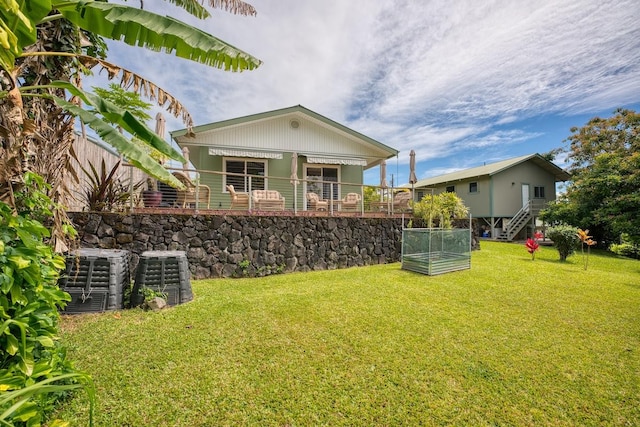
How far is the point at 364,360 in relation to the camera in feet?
10.5

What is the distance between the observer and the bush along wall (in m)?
6.74

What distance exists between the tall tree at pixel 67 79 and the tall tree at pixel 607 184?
20.4 metres

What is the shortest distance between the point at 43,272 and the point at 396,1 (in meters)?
10.0

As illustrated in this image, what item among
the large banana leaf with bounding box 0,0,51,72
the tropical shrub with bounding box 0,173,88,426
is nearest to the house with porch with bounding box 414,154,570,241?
the large banana leaf with bounding box 0,0,51,72

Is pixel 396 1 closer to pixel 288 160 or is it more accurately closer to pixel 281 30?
pixel 281 30

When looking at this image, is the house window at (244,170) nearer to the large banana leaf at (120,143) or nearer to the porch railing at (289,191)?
the porch railing at (289,191)

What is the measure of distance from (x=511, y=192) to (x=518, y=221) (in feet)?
7.92

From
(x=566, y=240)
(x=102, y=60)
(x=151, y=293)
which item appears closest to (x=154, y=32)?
(x=102, y=60)

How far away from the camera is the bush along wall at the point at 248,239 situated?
22.1ft

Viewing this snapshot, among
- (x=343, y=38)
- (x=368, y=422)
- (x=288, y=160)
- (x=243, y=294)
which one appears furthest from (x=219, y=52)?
(x=288, y=160)

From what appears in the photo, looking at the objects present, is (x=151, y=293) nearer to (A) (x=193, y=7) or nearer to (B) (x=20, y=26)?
(B) (x=20, y=26)

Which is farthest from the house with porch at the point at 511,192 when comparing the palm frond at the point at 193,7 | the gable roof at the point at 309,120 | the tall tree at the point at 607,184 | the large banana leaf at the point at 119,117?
the large banana leaf at the point at 119,117

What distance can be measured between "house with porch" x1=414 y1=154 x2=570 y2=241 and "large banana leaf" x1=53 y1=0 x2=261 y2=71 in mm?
18010

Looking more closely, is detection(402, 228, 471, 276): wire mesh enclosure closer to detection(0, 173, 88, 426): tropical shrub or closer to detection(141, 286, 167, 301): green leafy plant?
detection(141, 286, 167, 301): green leafy plant
